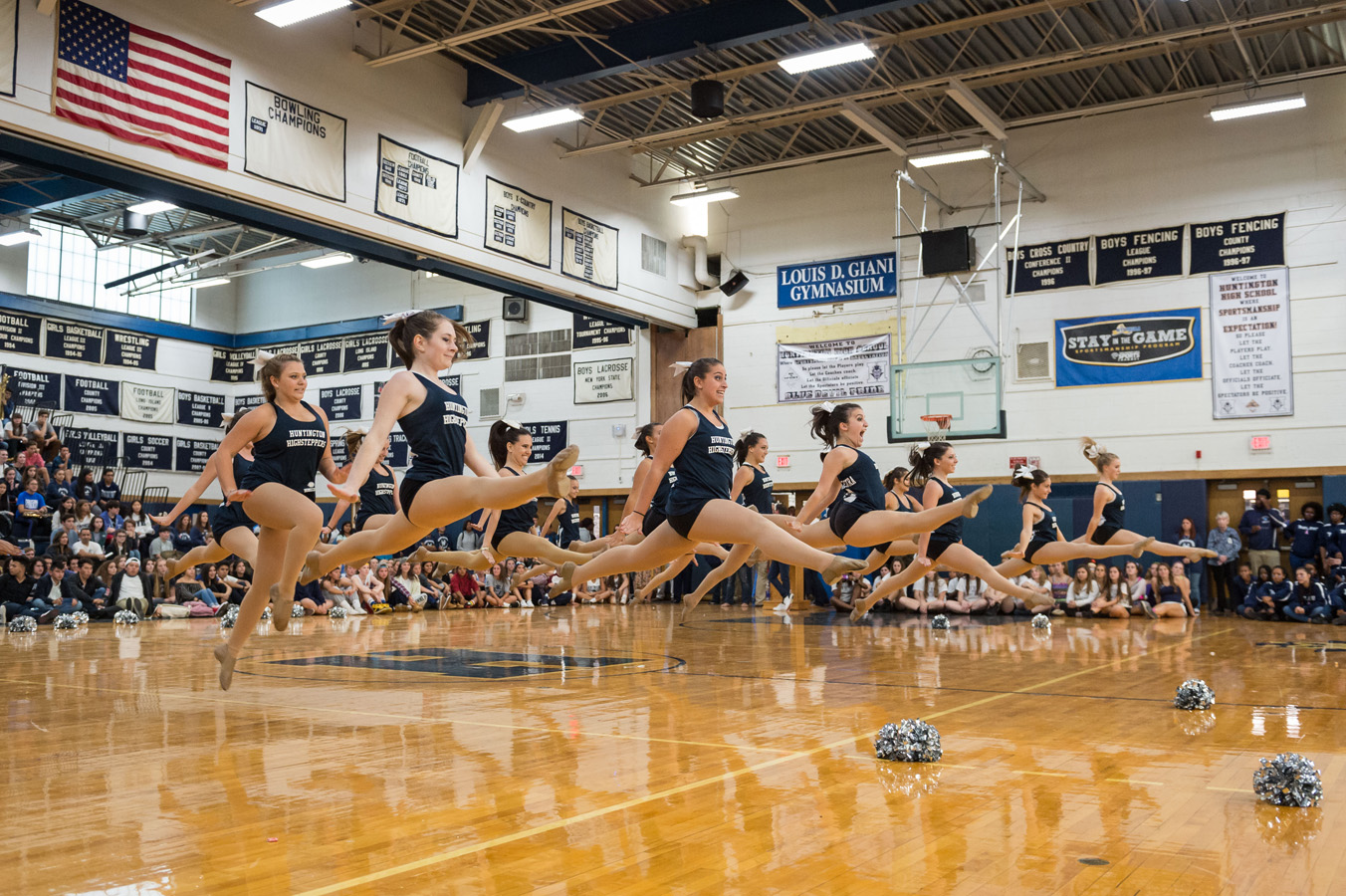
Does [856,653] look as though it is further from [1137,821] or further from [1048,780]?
[1137,821]

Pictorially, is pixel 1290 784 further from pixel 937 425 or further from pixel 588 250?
pixel 588 250

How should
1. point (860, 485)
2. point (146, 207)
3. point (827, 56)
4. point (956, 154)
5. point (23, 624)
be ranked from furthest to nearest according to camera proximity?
point (146, 207)
point (956, 154)
point (827, 56)
point (23, 624)
point (860, 485)

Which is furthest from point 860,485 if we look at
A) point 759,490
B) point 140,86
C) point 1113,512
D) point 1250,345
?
point 1250,345

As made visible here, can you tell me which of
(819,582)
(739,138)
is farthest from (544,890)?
(739,138)

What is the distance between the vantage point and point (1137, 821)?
3889 millimetres

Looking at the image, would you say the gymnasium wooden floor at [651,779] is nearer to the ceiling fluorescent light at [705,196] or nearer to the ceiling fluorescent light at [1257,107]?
the ceiling fluorescent light at [1257,107]

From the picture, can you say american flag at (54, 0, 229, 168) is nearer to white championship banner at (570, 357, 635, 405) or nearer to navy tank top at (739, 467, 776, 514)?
navy tank top at (739, 467, 776, 514)

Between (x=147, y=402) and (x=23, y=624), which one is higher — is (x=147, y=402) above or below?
above

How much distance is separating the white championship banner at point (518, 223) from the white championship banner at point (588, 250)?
55 centimetres

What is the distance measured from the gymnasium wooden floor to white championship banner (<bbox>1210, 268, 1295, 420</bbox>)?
34.2 feet

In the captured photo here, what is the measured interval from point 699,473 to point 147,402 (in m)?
24.7

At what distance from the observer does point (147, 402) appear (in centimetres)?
2723

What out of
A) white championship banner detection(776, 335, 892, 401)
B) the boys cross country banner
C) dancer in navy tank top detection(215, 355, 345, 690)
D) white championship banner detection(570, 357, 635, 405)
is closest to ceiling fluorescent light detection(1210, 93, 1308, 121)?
the boys cross country banner

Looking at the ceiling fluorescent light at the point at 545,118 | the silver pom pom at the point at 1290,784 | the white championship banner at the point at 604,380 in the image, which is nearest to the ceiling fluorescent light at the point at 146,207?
the white championship banner at the point at 604,380
